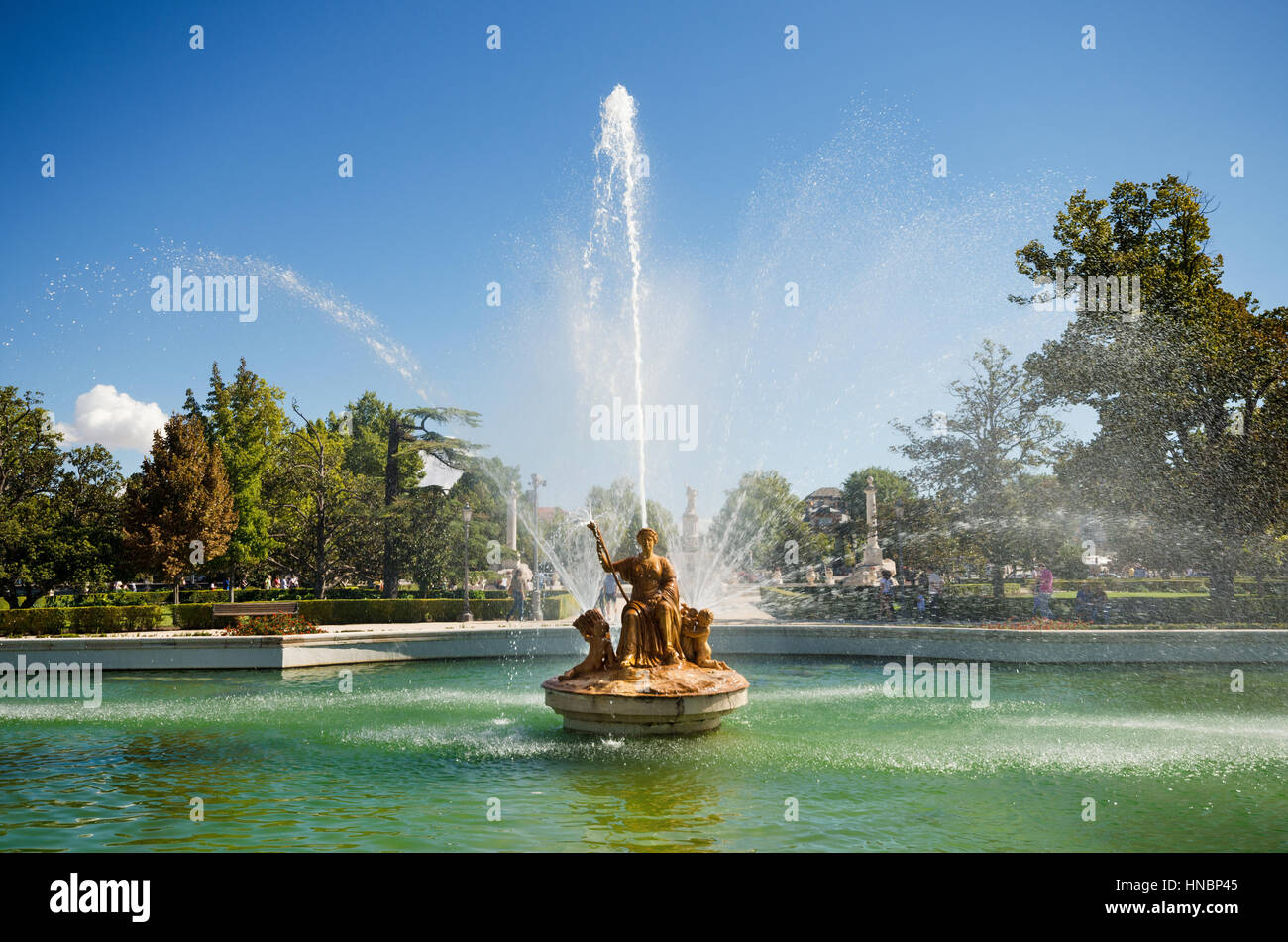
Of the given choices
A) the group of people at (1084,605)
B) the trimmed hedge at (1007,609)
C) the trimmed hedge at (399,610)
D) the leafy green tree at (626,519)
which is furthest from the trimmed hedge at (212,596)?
the group of people at (1084,605)

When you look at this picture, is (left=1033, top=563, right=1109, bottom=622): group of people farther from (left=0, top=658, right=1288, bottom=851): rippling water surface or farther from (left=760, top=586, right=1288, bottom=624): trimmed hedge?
(left=0, top=658, right=1288, bottom=851): rippling water surface

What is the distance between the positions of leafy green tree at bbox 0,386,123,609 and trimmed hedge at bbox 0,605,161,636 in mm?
5853

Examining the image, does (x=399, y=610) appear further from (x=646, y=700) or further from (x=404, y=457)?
(x=646, y=700)

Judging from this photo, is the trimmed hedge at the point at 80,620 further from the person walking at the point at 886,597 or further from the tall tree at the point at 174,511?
the person walking at the point at 886,597

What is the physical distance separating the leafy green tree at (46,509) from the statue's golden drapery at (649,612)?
24.7 metres

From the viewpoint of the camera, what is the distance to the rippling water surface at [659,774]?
6914mm

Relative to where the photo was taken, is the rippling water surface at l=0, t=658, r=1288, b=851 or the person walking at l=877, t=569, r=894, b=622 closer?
the rippling water surface at l=0, t=658, r=1288, b=851

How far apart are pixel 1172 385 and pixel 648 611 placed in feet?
64.2

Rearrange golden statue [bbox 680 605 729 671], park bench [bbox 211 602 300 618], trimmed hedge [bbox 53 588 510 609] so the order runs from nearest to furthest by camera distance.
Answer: golden statue [bbox 680 605 729 671] < park bench [bbox 211 602 300 618] < trimmed hedge [bbox 53 588 510 609]

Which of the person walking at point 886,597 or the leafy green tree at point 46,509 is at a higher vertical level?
the leafy green tree at point 46,509

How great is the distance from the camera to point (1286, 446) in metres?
21.5

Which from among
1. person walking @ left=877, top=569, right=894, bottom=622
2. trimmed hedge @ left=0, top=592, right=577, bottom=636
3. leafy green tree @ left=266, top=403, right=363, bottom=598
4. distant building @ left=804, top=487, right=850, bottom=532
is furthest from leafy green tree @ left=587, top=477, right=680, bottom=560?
distant building @ left=804, top=487, right=850, bottom=532

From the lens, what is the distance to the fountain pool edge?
57.8ft
